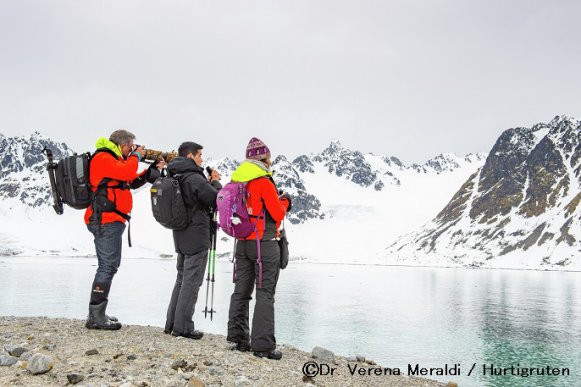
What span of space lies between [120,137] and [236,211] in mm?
2712

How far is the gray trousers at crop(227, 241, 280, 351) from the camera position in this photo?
760 centimetres

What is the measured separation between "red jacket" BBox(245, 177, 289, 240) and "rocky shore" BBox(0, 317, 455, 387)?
6.48 ft

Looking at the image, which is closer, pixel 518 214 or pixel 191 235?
pixel 191 235

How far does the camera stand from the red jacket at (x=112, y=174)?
8109 millimetres

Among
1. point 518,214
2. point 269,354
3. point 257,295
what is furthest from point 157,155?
point 518,214

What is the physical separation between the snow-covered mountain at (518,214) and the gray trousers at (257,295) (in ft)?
410

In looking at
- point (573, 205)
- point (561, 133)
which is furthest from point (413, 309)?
point (561, 133)

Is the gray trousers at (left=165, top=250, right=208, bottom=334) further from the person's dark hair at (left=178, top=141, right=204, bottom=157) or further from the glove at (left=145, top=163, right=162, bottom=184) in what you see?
the person's dark hair at (left=178, top=141, right=204, bottom=157)

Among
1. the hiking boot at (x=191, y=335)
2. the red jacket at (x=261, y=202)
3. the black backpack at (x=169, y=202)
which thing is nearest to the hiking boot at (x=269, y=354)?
the hiking boot at (x=191, y=335)

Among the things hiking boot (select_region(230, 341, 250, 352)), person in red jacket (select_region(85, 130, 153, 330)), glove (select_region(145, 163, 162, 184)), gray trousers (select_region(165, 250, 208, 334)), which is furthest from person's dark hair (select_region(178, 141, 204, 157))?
hiking boot (select_region(230, 341, 250, 352))

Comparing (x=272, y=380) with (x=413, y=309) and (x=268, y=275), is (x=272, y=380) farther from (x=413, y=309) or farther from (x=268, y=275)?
(x=413, y=309)

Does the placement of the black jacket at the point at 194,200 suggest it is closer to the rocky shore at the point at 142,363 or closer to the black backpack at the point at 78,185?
the black backpack at the point at 78,185

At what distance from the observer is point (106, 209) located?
26.8 ft

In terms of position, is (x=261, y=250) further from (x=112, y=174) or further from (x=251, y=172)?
(x=112, y=174)
